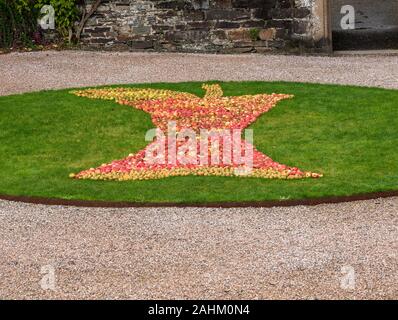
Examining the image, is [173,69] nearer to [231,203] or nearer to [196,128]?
[196,128]

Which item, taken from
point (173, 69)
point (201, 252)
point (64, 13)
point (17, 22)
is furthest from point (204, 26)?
point (201, 252)

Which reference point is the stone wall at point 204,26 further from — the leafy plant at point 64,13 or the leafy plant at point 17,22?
the leafy plant at point 17,22

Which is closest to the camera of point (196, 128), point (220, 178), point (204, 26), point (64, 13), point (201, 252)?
point (201, 252)

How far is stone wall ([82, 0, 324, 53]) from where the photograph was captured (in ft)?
79.4

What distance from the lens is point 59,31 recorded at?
993 inches

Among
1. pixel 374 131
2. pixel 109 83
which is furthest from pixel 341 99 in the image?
pixel 109 83

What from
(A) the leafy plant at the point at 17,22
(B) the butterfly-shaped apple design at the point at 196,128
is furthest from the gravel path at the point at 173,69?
(B) the butterfly-shaped apple design at the point at 196,128

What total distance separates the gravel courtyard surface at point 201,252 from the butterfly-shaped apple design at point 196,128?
5.58 ft

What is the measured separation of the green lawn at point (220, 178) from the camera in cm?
1391

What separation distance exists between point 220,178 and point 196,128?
2.45 m

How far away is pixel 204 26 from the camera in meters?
24.6

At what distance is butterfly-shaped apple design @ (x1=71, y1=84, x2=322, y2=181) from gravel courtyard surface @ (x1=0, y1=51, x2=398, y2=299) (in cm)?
170
